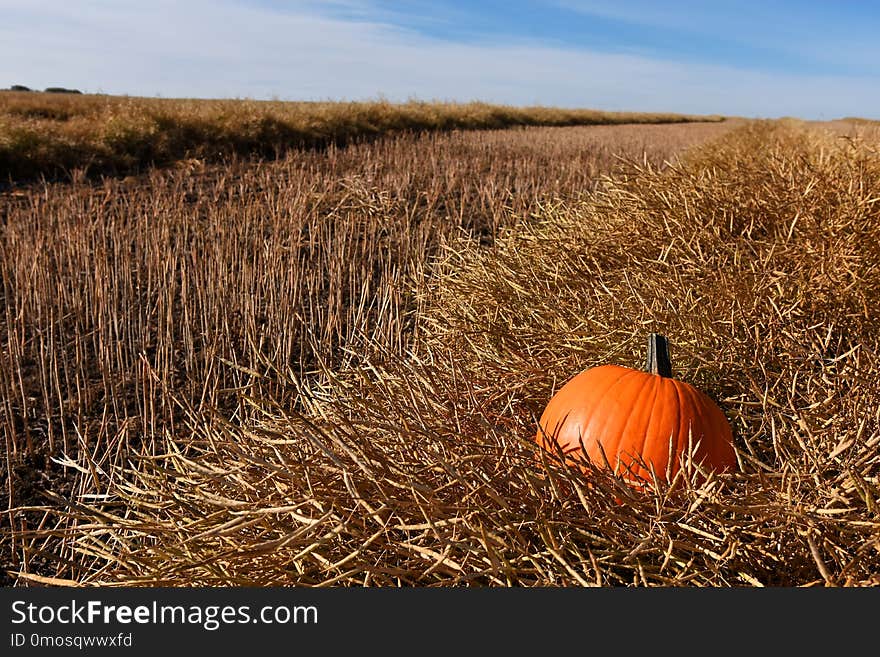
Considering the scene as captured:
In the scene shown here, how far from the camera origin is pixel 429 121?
54.6 ft

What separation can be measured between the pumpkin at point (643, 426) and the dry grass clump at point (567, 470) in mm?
90

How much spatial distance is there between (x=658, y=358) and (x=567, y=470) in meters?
0.48

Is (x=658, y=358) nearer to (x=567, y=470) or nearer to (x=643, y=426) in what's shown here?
(x=643, y=426)

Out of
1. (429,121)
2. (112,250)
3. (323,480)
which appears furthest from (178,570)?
(429,121)

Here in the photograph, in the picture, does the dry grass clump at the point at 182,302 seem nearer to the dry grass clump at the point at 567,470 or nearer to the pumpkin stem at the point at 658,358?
the dry grass clump at the point at 567,470

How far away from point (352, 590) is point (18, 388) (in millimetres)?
2804

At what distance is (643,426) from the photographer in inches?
62.3

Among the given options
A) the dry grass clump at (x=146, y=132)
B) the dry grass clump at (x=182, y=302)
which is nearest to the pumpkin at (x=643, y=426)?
the dry grass clump at (x=182, y=302)

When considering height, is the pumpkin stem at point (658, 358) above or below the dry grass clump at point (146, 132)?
below

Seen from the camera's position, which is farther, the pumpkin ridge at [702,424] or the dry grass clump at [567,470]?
the pumpkin ridge at [702,424]

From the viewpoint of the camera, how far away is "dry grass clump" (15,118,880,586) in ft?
3.99

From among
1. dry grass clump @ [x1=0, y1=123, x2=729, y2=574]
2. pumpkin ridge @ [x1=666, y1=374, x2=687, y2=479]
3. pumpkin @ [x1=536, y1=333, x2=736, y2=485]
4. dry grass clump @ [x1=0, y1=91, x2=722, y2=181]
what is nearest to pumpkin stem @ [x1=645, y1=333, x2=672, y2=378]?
pumpkin @ [x1=536, y1=333, x2=736, y2=485]

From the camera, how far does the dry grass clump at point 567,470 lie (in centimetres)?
122

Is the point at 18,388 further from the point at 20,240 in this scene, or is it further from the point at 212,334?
the point at 20,240
